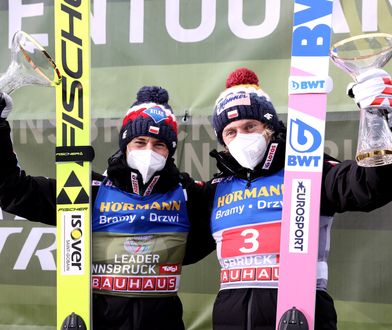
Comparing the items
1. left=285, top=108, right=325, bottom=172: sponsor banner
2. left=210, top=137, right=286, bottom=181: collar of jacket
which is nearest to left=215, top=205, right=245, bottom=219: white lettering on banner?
left=210, top=137, right=286, bottom=181: collar of jacket

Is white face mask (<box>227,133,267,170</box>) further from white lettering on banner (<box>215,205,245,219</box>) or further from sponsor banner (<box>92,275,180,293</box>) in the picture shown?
sponsor banner (<box>92,275,180,293</box>)

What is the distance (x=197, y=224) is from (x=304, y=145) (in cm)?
57

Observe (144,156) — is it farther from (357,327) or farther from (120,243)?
(357,327)

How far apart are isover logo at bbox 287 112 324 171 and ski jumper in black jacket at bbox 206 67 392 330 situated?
8 centimetres

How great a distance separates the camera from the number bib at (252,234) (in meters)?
2.38

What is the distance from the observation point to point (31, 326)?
3492 mm

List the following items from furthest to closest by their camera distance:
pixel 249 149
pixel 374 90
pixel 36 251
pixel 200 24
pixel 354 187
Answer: pixel 36 251 → pixel 200 24 → pixel 249 149 → pixel 354 187 → pixel 374 90

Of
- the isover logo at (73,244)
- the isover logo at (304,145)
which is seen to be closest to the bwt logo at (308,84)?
the isover logo at (304,145)

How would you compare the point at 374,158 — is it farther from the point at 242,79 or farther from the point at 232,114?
the point at 242,79

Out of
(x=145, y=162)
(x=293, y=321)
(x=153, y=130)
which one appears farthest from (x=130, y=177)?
(x=293, y=321)

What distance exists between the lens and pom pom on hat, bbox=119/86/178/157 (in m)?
2.62

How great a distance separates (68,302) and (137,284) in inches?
11.7

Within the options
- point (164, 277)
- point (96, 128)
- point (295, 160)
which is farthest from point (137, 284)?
point (96, 128)

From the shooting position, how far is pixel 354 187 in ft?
7.19
